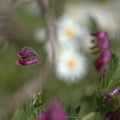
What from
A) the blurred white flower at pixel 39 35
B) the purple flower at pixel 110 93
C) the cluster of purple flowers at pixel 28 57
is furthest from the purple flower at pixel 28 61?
the blurred white flower at pixel 39 35

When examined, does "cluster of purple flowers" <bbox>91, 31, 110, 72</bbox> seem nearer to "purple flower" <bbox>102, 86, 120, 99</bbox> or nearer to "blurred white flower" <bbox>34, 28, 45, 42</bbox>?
"purple flower" <bbox>102, 86, 120, 99</bbox>

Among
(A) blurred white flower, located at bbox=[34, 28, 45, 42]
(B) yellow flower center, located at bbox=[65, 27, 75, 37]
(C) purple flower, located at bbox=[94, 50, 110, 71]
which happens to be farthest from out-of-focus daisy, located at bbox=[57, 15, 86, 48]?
(C) purple flower, located at bbox=[94, 50, 110, 71]

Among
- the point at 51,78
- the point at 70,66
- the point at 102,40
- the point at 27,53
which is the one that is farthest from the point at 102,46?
the point at 70,66

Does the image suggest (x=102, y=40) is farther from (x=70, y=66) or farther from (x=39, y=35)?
(x=39, y=35)

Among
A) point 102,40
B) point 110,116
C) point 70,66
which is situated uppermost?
point 102,40

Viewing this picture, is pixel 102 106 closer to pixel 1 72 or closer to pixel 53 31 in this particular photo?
pixel 53 31
